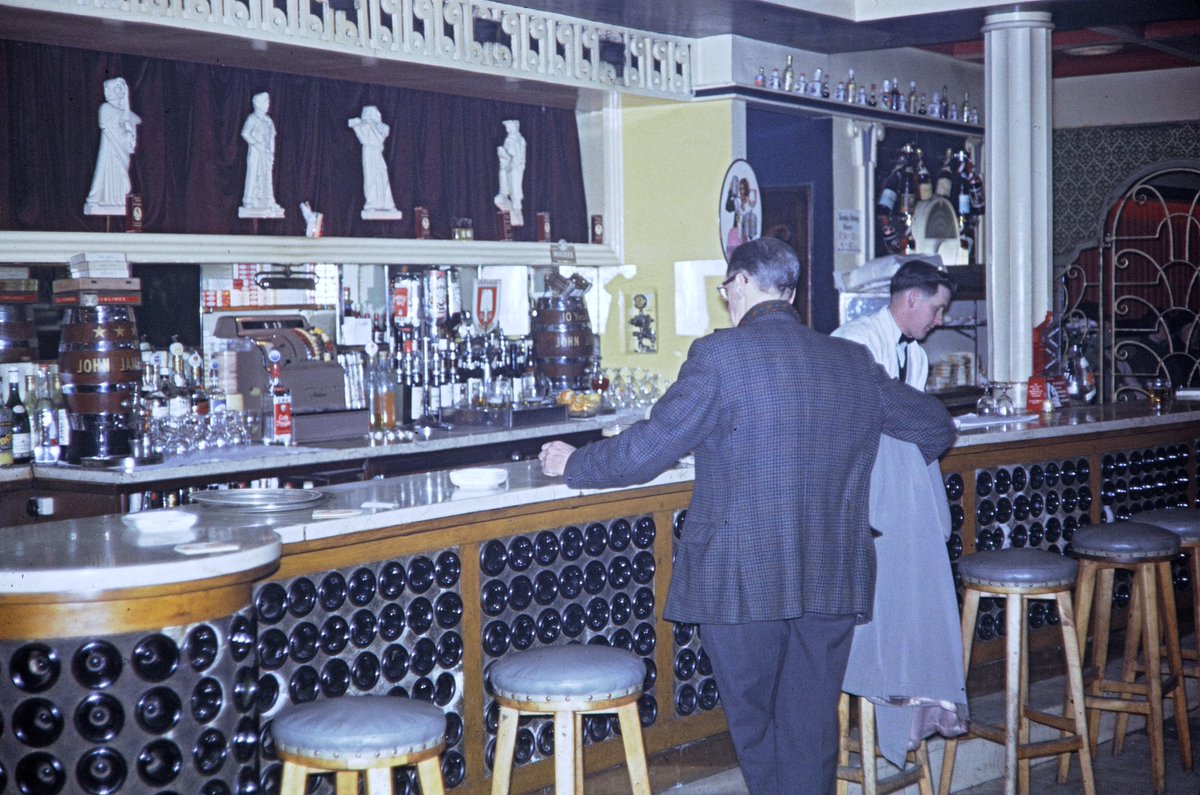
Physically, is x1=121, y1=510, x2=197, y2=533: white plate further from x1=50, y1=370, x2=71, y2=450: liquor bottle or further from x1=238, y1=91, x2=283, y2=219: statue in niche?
x1=238, y1=91, x2=283, y2=219: statue in niche

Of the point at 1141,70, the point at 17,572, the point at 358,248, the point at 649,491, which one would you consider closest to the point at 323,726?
the point at 17,572

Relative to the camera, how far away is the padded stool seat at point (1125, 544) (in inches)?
181

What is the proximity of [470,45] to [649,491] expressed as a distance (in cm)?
317

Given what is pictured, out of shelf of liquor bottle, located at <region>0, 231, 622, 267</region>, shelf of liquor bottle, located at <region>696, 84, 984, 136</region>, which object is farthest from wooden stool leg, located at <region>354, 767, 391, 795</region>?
shelf of liquor bottle, located at <region>696, 84, 984, 136</region>

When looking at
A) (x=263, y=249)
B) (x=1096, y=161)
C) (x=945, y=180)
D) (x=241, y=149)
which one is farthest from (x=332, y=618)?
(x=1096, y=161)

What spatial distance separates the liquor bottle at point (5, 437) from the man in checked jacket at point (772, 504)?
313 centimetres

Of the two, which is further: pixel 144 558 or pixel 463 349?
pixel 463 349

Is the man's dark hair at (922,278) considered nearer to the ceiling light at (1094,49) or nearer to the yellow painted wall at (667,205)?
the yellow painted wall at (667,205)

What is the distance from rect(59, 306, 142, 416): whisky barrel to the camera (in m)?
5.36

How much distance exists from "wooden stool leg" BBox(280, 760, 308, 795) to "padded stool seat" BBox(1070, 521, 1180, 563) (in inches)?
116

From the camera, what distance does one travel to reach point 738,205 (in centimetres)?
788

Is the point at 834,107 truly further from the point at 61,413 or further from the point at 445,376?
the point at 61,413

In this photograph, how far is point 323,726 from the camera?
274 cm

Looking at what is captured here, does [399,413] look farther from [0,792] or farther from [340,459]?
[0,792]
